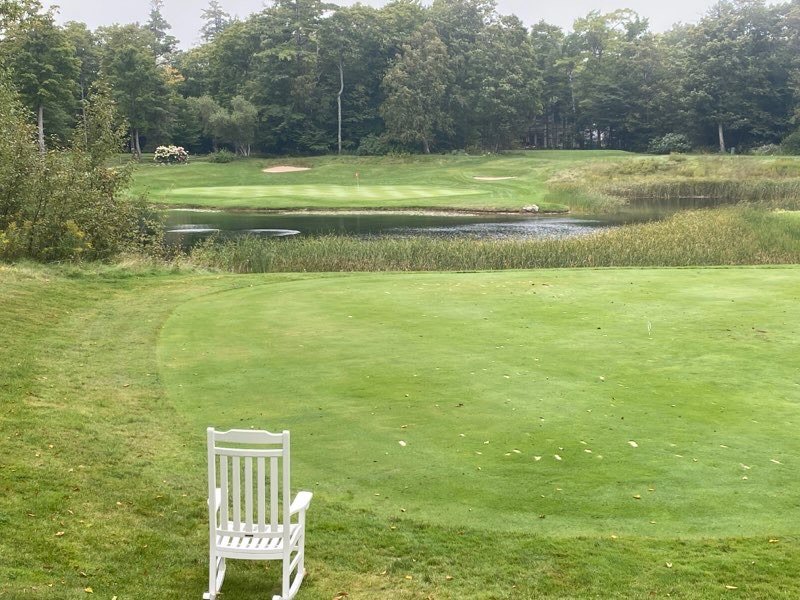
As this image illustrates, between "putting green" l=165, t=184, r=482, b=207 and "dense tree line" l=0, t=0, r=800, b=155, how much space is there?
2241 centimetres

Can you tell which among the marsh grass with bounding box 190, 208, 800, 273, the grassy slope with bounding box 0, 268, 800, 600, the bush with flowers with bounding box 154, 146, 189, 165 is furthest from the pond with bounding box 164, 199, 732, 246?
the bush with flowers with bounding box 154, 146, 189, 165

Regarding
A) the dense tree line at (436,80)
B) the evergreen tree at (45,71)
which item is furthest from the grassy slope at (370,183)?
the evergreen tree at (45,71)

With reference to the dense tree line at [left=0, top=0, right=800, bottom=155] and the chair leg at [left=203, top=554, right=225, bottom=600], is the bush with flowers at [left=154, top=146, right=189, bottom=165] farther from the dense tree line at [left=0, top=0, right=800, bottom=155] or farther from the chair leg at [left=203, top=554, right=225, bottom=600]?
the chair leg at [left=203, top=554, right=225, bottom=600]

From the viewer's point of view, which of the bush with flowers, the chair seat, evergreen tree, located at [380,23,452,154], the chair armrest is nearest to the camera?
the chair seat

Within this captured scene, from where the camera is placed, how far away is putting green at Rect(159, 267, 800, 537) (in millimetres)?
6578

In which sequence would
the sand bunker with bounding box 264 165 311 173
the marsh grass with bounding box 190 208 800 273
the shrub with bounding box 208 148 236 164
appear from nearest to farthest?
the marsh grass with bounding box 190 208 800 273, the sand bunker with bounding box 264 165 311 173, the shrub with bounding box 208 148 236 164

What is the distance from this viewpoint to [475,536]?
19.8 ft

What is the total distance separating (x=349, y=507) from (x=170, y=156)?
2958 inches

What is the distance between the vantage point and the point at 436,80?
3253 inches

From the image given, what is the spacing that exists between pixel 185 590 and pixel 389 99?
8087 cm

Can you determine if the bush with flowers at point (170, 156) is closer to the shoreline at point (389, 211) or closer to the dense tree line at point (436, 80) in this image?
the dense tree line at point (436, 80)

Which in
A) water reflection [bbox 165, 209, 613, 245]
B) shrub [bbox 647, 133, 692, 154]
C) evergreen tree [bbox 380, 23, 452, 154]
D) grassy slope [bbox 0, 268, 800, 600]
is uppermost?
evergreen tree [bbox 380, 23, 452, 154]

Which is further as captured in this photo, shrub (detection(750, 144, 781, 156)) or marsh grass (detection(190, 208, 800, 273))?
shrub (detection(750, 144, 781, 156))

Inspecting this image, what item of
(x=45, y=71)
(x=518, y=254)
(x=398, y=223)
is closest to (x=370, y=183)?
(x=398, y=223)
